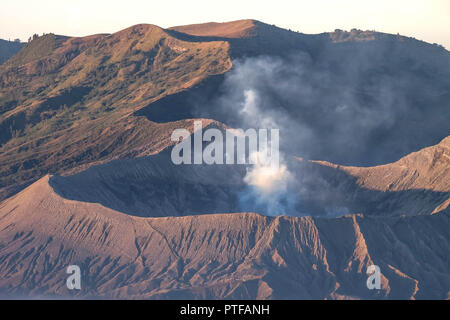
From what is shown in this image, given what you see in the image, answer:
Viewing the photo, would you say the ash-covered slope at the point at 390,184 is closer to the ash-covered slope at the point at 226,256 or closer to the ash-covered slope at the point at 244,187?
the ash-covered slope at the point at 244,187

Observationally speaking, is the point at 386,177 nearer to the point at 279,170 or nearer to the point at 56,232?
the point at 279,170

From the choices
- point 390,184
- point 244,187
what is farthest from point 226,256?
point 390,184

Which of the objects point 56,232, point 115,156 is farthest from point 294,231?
point 115,156

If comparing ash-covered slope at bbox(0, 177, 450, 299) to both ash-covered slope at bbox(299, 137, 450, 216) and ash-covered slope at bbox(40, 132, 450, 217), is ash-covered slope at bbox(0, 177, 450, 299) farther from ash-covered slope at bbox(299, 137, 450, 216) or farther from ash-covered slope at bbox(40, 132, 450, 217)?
ash-covered slope at bbox(299, 137, 450, 216)

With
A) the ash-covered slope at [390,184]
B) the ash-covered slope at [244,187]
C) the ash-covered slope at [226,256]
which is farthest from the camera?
the ash-covered slope at [244,187]

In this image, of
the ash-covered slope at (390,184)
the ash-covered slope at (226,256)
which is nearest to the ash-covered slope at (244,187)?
the ash-covered slope at (390,184)

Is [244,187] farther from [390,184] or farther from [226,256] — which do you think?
[226,256]

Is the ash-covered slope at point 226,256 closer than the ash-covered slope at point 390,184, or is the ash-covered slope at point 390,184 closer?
the ash-covered slope at point 226,256

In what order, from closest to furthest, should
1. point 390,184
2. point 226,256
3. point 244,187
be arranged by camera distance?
point 226,256, point 390,184, point 244,187
